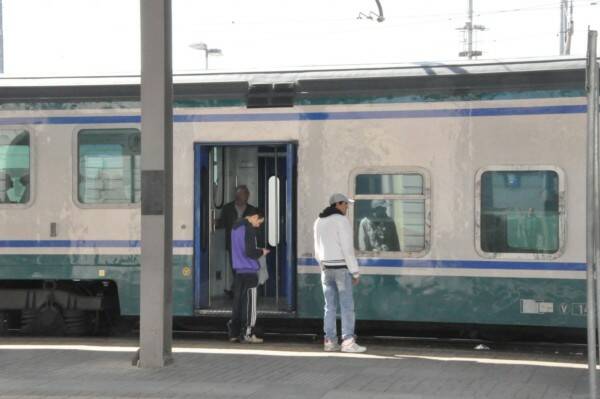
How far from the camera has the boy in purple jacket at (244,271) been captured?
11992mm

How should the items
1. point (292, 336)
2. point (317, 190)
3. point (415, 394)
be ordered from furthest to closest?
point (292, 336) → point (317, 190) → point (415, 394)

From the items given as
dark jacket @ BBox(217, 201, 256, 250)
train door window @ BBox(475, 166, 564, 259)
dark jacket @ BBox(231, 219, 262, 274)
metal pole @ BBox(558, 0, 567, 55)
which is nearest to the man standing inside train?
dark jacket @ BBox(217, 201, 256, 250)

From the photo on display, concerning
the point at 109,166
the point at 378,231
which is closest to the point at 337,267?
the point at 378,231

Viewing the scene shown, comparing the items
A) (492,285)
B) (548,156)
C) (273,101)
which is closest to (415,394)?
(492,285)

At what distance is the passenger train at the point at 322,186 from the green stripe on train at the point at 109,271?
0.02 meters

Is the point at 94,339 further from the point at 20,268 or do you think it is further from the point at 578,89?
the point at 578,89

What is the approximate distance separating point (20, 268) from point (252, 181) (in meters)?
3.02

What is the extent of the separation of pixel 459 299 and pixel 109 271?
4084mm

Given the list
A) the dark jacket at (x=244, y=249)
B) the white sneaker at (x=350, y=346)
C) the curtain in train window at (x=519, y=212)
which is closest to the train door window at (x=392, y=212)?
the curtain in train window at (x=519, y=212)

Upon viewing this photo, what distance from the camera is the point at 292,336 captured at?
13.0m

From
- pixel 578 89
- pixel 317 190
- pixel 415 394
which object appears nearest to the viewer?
pixel 415 394

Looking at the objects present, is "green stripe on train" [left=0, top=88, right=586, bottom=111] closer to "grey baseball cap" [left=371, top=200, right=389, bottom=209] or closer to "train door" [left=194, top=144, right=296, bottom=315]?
"train door" [left=194, top=144, right=296, bottom=315]

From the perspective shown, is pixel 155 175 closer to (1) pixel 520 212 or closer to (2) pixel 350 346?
(2) pixel 350 346

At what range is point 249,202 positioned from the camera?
1325 centimetres
